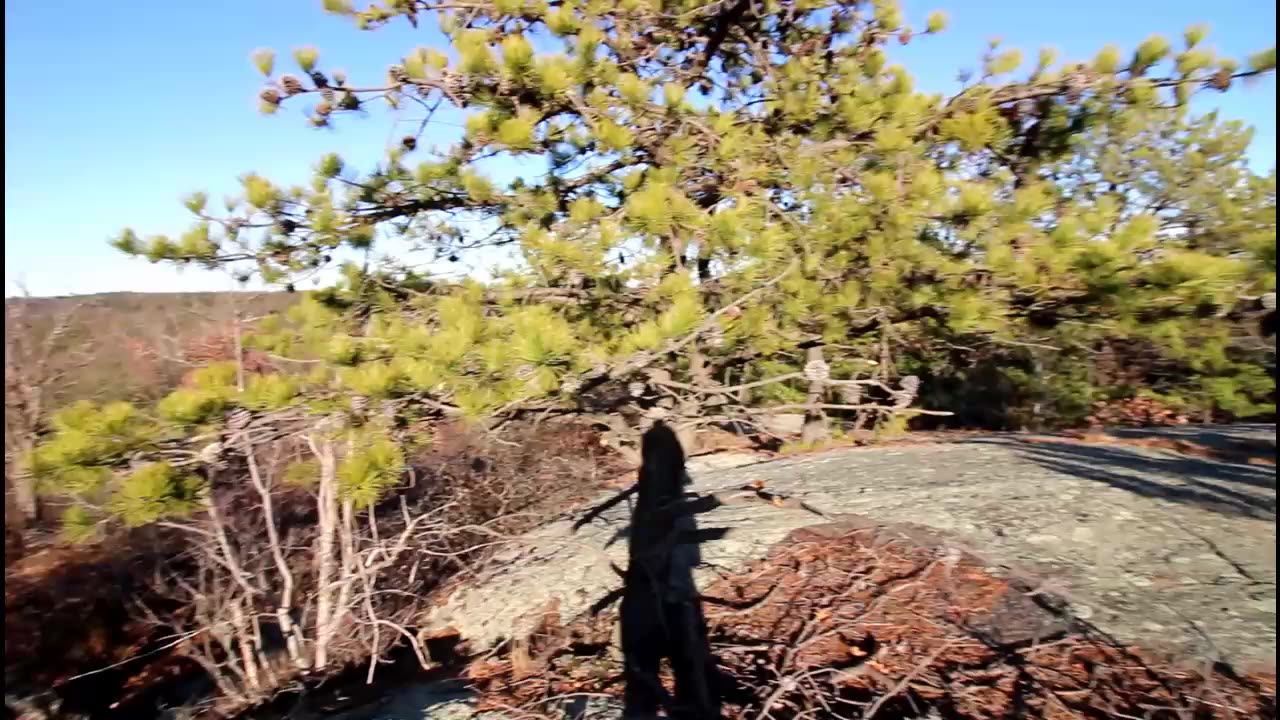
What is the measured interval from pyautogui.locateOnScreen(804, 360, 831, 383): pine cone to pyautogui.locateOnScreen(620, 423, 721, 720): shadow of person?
694 millimetres

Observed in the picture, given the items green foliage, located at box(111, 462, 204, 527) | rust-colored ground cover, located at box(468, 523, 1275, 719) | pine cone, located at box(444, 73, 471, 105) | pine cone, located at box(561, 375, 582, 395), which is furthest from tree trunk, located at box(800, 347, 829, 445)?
green foliage, located at box(111, 462, 204, 527)

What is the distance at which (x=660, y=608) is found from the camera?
394cm

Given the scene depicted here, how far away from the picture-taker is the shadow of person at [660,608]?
12.7ft

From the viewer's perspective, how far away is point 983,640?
454 centimetres

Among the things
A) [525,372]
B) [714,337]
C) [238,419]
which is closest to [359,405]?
[238,419]

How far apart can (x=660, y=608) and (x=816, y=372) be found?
4.39 feet

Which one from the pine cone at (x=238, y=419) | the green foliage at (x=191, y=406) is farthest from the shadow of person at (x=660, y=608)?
the green foliage at (x=191, y=406)

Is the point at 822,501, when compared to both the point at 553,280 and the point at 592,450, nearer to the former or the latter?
the point at 592,450

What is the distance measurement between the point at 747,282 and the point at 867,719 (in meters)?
1.99

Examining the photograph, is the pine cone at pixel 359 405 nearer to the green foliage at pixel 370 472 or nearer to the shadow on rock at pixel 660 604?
the green foliage at pixel 370 472

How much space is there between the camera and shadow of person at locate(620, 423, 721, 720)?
3883mm

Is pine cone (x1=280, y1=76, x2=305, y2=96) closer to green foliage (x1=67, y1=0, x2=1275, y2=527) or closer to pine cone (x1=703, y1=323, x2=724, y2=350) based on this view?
green foliage (x1=67, y1=0, x2=1275, y2=527)

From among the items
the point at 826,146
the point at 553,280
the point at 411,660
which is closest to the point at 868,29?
the point at 826,146

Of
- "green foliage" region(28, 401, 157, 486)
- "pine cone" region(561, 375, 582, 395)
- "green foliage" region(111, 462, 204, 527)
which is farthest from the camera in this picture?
"pine cone" region(561, 375, 582, 395)
